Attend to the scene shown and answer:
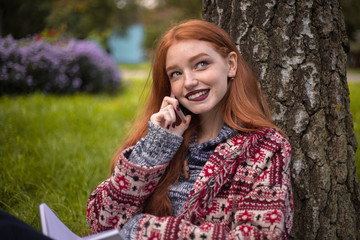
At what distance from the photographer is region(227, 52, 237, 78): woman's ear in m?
1.80

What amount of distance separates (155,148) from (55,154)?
210 cm

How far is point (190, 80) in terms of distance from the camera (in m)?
1.66

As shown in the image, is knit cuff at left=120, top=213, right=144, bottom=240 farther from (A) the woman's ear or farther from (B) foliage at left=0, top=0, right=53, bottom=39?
(B) foliage at left=0, top=0, right=53, bottom=39

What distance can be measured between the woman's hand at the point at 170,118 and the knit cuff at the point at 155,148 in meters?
0.07

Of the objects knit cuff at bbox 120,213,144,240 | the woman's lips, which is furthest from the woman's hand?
knit cuff at bbox 120,213,144,240

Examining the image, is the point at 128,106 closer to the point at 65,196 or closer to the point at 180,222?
the point at 65,196

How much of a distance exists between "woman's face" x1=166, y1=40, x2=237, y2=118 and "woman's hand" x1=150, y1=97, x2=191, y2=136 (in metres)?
0.07

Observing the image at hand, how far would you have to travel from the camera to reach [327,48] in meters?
1.92

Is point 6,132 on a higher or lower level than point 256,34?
lower

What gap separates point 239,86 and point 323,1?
700mm

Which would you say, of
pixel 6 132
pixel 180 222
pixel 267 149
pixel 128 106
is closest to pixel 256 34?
pixel 267 149

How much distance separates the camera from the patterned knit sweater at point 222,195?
143 cm

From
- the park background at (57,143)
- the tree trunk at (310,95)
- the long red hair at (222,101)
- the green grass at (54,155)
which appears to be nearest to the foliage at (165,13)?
the park background at (57,143)

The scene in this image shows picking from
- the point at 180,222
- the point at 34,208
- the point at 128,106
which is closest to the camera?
the point at 180,222
